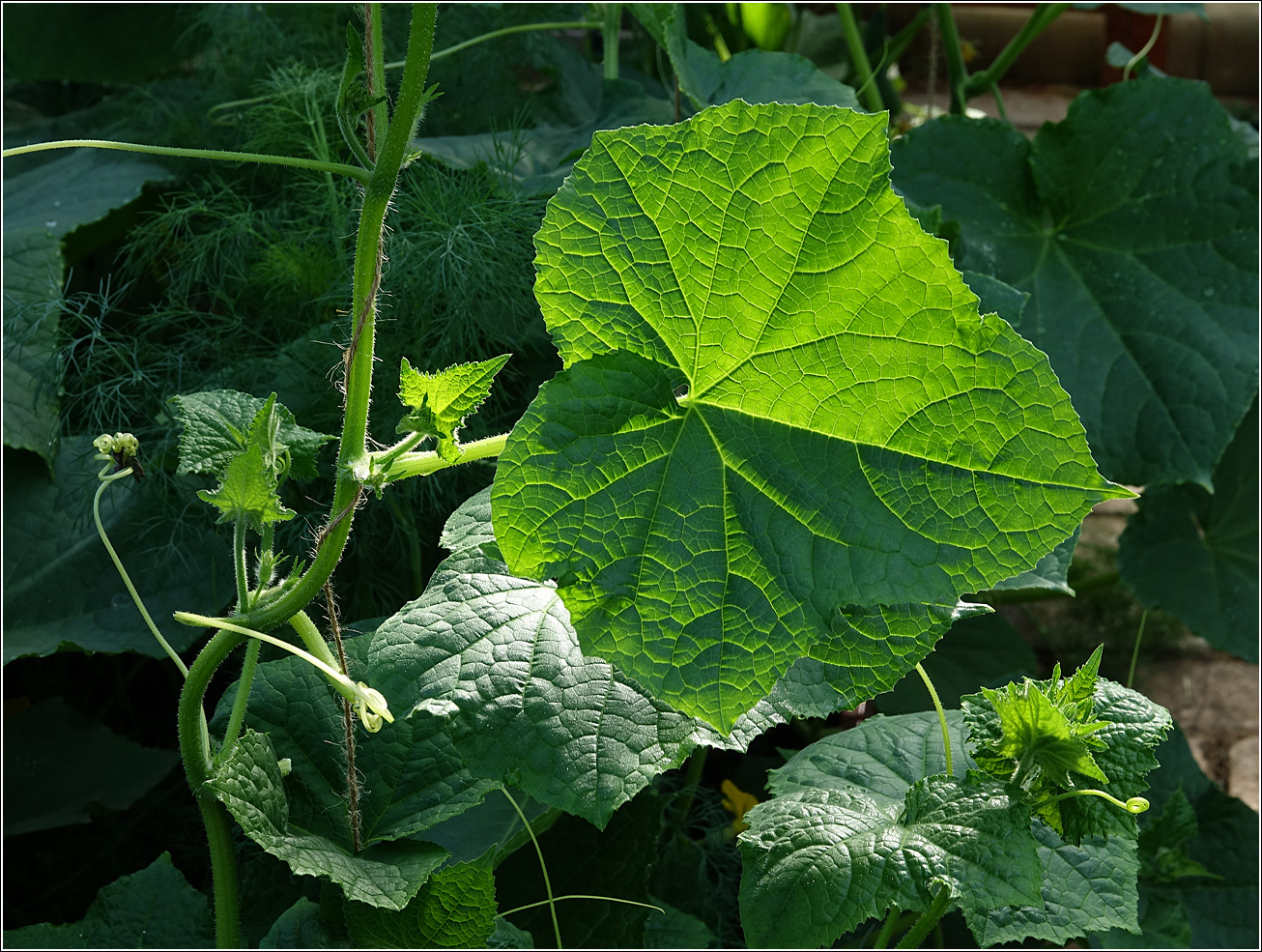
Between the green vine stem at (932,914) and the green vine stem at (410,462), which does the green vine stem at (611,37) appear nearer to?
the green vine stem at (410,462)

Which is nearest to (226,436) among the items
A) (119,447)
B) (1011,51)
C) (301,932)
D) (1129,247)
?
(119,447)

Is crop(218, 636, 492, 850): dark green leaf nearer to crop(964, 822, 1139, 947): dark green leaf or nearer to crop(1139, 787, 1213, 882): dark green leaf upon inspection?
crop(964, 822, 1139, 947): dark green leaf

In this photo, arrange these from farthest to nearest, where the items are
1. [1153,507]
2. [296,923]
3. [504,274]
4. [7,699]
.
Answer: [1153,507], [7,699], [504,274], [296,923]

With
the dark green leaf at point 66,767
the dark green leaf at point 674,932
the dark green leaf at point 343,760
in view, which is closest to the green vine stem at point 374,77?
the dark green leaf at point 343,760

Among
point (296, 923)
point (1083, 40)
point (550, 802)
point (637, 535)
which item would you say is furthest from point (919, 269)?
point (1083, 40)

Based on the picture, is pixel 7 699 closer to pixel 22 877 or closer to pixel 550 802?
pixel 22 877
